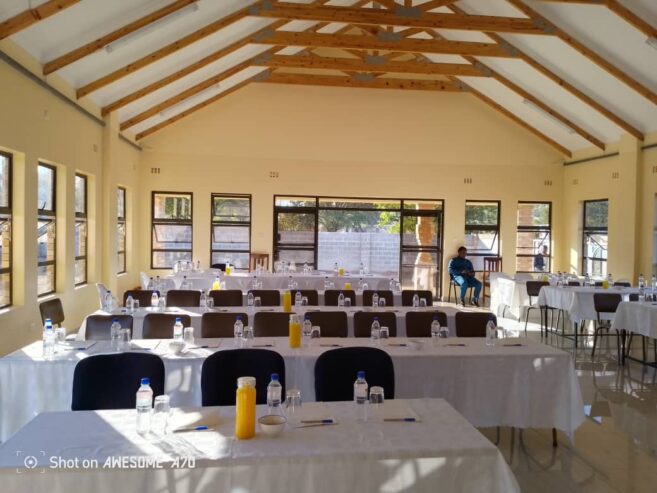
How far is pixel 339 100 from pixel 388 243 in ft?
11.9

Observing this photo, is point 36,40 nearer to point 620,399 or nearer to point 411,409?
point 411,409

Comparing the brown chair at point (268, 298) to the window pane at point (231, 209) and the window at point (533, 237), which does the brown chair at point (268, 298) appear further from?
the window at point (533, 237)

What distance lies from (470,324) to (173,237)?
9.30m

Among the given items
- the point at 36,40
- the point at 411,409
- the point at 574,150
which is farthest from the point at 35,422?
the point at 574,150

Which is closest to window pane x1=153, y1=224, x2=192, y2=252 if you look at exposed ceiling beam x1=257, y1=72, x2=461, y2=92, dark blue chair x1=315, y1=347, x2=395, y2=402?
exposed ceiling beam x1=257, y1=72, x2=461, y2=92

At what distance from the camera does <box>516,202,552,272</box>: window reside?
14000 mm

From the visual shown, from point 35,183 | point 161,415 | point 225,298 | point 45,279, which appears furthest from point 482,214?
point 161,415

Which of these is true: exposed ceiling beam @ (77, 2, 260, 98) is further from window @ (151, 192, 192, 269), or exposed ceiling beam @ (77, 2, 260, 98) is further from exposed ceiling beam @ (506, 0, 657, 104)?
window @ (151, 192, 192, 269)

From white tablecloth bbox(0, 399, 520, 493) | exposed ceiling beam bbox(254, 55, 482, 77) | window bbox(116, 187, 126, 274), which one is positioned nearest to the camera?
white tablecloth bbox(0, 399, 520, 493)

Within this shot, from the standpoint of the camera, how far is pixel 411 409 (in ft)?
9.05

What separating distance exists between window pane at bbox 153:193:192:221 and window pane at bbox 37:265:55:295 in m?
5.12

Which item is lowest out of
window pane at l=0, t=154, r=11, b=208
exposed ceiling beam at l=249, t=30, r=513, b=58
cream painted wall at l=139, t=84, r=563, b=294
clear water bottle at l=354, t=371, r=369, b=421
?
clear water bottle at l=354, t=371, r=369, b=421

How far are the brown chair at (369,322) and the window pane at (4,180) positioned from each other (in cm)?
438

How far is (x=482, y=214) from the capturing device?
45.7ft
